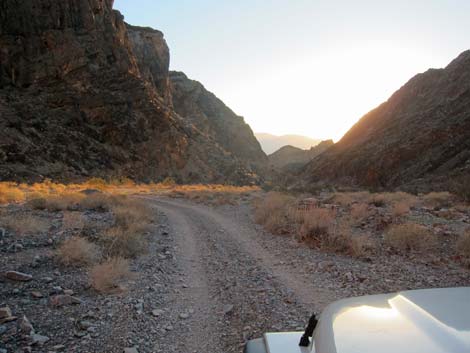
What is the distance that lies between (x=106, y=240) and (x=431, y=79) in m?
62.1

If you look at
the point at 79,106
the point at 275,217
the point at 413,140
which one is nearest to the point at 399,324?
the point at 275,217

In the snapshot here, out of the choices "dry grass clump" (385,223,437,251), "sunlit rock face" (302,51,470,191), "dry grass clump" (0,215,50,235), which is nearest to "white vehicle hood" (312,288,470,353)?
"dry grass clump" (385,223,437,251)

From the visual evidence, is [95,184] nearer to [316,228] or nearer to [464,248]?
[316,228]

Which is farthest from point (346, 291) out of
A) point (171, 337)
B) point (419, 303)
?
point (419, 303)

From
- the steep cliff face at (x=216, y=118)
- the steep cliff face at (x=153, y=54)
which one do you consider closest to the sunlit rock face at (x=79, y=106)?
the steep cliff face at (x=153, y=54)

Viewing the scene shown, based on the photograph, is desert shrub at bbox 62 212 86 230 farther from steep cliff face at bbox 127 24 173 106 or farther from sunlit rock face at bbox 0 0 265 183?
steep cliff face at bbox 127 24 173 106

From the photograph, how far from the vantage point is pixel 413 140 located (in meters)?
42.7

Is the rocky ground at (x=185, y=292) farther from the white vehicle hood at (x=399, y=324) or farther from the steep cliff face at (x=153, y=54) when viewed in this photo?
the steep cliff face at (x=153, y=54)

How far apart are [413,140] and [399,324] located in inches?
1819

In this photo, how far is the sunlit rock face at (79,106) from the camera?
3822 cm

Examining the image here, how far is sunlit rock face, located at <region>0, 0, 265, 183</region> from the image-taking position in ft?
125

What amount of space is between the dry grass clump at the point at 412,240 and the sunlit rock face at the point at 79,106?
33.5 m

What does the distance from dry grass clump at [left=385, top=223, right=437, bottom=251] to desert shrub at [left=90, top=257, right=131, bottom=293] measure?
563cm

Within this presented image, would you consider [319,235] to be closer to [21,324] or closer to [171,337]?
[171,337]
